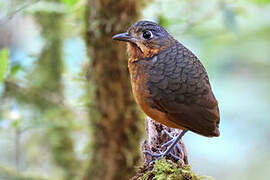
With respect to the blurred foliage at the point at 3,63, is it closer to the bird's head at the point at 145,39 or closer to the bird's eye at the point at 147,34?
the bird's head at the point at 145,39

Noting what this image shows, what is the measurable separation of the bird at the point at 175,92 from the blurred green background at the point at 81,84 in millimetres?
1045

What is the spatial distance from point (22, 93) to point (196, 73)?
326 centimetres

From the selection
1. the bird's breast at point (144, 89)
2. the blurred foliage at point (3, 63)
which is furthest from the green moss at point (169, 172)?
the blurred foliage at point (3, 63)

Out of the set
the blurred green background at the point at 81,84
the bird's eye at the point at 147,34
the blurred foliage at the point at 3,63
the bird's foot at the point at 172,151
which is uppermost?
the blurred green background at the point at 81,84

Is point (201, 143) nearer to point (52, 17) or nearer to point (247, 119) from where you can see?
point (247, 119)

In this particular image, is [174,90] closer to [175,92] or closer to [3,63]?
[175,92]

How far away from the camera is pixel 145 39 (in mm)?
3492

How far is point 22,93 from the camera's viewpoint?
5723 mm

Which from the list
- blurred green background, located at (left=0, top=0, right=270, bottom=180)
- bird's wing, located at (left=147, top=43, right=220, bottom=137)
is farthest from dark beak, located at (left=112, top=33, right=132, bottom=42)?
blurred green background, located at (left=0, top=0, right=270, bottom=180)

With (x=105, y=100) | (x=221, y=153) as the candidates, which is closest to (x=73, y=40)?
(x=105, y=100)

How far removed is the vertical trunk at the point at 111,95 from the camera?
15.1 feet

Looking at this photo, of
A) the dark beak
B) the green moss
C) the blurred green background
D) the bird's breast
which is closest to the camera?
the green moss

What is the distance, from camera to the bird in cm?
316

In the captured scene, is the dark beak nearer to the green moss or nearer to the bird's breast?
the bird's breast
